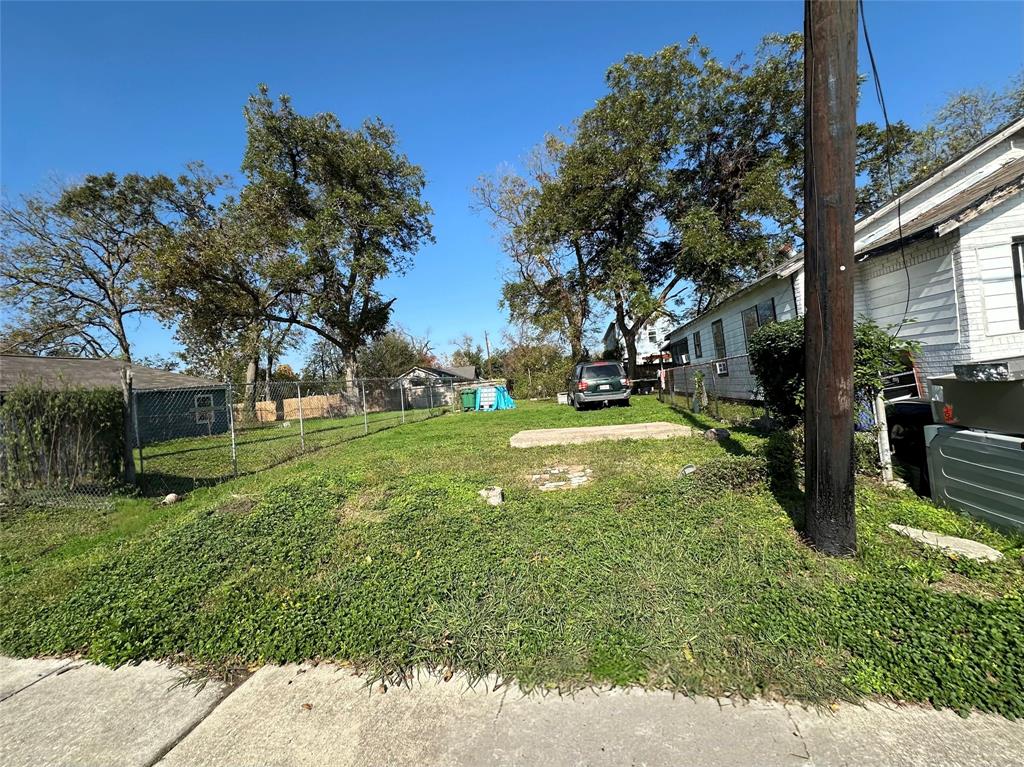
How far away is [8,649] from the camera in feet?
9.87

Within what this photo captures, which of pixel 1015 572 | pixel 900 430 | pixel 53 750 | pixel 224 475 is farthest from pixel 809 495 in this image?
pixel 224 475

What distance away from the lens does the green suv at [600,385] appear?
15648 mm

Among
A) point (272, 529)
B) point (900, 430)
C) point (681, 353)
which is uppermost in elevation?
point (681, 353)

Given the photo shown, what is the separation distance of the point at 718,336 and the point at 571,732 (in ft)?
53.0

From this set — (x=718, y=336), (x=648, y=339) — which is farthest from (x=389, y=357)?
(x=718, y=336)

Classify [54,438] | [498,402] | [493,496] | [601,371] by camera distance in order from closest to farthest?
[493,496]
[54,438]
[601,371]
[498,402]

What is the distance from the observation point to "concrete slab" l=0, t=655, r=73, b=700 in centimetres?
265

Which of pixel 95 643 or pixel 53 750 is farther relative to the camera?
pixel 95 643

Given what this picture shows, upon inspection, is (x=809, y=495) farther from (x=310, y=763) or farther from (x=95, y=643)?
(x=95, y=643)

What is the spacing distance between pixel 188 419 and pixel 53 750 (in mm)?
21318

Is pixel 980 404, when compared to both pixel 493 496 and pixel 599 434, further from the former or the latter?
pixel 599 434

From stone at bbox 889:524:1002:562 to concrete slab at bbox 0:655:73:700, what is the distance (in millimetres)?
5895

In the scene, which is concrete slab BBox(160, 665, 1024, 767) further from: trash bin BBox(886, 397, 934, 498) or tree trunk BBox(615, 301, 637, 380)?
tree trunk BBox(615, 301, 637, 380)

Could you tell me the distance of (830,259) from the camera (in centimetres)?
315
